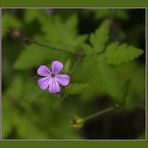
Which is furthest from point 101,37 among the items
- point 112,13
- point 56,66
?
point 112,13

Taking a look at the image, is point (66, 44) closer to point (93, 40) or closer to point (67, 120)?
point (93, 40)

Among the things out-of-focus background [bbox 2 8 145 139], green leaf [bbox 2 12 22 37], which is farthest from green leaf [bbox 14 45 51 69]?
green leaf [bbox 2 12 22 37]

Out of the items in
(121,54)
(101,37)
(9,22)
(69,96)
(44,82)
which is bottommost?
(69,96)

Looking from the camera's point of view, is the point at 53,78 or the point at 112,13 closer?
the point at 53,78

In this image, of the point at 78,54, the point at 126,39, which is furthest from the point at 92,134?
the point at 78,54

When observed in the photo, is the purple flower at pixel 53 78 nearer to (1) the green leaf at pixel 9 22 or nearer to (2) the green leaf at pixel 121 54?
(2) the green leaf at pixel 121 54

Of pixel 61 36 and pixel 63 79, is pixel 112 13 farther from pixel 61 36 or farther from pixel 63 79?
pixel 63 79

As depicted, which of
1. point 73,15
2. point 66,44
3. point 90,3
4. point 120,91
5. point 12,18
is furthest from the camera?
point 12,18
